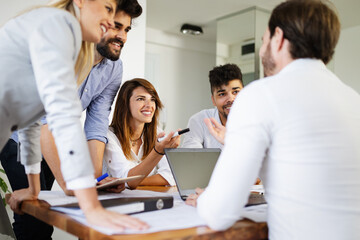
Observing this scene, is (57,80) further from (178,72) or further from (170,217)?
(178,72)

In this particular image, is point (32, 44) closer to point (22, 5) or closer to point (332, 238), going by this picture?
point (332, 238)

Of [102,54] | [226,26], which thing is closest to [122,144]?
[102,54]

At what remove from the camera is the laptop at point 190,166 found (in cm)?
140

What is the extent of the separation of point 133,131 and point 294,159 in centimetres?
173

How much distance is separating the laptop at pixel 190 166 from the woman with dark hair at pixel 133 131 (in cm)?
48

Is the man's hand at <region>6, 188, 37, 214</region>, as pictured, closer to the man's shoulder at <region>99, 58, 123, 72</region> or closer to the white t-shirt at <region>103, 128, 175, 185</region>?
the white t-shirt at <region>103, 128, 175, 185</region>

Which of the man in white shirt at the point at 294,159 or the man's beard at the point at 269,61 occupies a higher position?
the man's beard at the point at 269,61

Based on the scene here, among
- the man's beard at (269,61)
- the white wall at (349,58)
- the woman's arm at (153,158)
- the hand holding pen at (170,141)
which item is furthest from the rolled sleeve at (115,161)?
the white wall at (349,58)

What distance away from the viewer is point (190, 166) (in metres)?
1.47

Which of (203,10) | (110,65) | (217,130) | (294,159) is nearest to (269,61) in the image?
(294,159)

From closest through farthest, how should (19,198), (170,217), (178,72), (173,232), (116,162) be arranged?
(173,232)
(170,217)
(19,198)
(116,162)
(178,72)

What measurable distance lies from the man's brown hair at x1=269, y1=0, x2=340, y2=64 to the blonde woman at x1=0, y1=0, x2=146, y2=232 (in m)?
0.52

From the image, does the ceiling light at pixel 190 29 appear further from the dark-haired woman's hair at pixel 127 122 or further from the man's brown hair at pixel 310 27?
the man's brown hair at pixel 310 27

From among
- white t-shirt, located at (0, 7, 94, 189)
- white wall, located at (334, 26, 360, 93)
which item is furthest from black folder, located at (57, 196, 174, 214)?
white wall, located at (334, 26, 360, 93)
